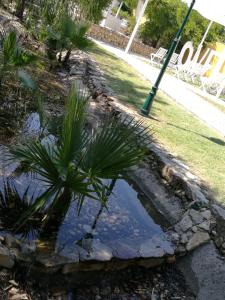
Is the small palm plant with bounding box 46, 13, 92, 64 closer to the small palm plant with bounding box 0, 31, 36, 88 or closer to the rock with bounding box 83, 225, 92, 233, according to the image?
the small palm plant with bounding box 0, 31, 36, 88

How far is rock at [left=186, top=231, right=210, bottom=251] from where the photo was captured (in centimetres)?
408

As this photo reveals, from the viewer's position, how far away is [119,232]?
3.94m

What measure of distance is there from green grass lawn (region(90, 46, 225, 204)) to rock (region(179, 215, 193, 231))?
0.79 metres

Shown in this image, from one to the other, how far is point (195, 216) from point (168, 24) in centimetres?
1855

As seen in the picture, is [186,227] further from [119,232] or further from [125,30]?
[125,30]

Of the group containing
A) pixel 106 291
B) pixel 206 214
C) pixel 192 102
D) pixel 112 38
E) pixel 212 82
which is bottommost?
pixel 106 291

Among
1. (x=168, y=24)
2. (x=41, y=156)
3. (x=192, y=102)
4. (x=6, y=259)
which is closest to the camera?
(x=6, y=259)

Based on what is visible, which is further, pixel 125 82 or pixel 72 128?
pixel 125 82

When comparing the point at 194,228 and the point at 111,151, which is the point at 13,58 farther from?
the point at 194,228

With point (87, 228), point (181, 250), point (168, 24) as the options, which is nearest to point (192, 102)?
point (181, 250)

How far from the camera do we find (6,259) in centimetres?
286

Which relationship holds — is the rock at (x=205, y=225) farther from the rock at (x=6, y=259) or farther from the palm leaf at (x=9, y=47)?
the palm leaf at (x=9, y=47)

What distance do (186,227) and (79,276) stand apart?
1.52m

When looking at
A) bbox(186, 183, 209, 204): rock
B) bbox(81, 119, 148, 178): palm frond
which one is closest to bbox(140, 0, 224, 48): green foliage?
bbox(186, 183, 209, 204): rock
